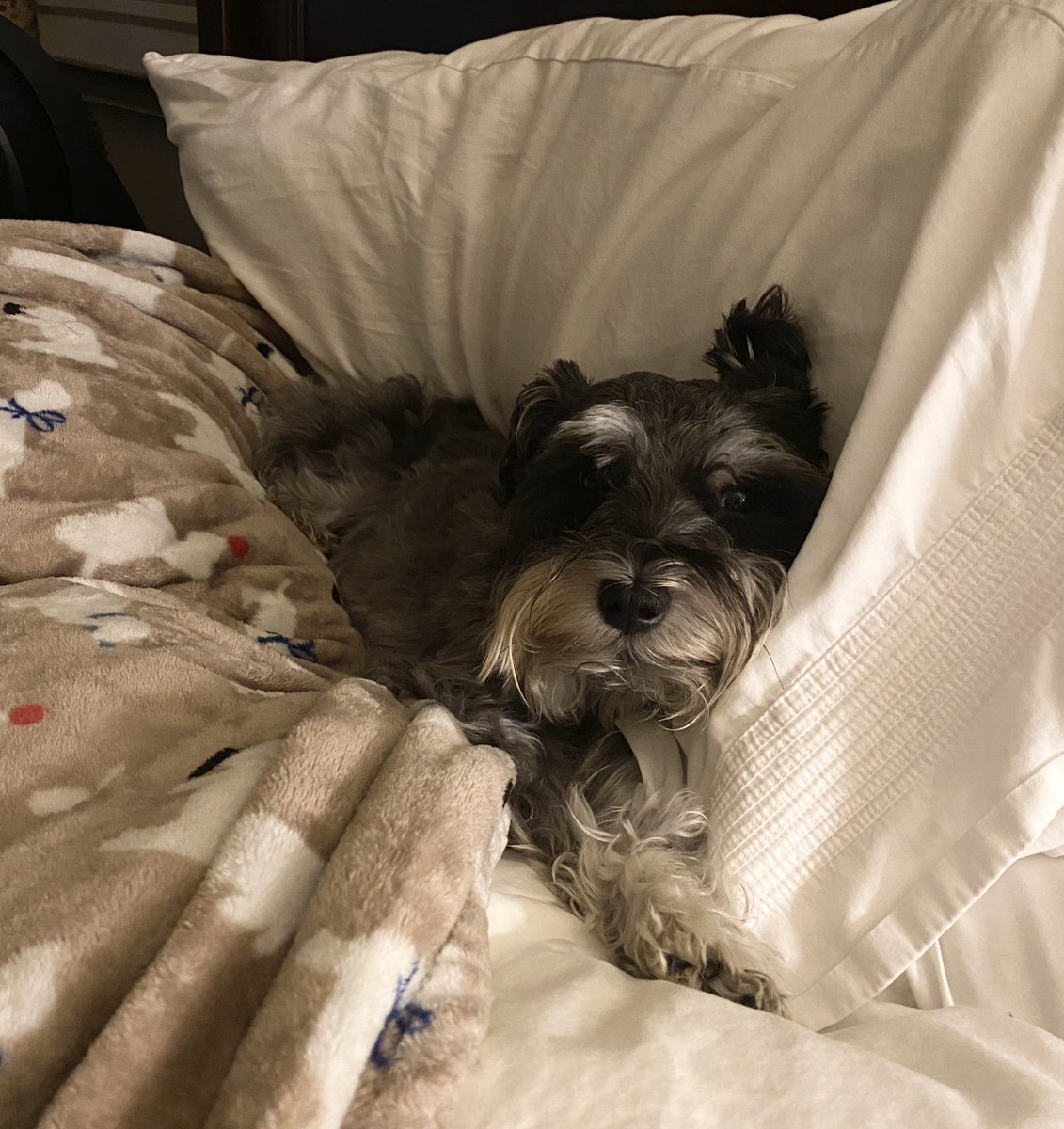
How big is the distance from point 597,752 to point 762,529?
1.37 feet

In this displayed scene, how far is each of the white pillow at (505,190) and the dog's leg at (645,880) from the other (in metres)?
0.62

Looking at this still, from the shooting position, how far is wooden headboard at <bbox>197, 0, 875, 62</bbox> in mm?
2355

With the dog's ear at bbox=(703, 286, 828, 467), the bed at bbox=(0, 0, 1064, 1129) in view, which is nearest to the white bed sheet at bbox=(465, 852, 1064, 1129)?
the bed at bbox=(0, 0, 1064, 1129)

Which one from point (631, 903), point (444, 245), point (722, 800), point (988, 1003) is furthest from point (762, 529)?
point (444, 245)

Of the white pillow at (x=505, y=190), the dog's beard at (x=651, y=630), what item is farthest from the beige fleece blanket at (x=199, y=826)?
the white pillow at (x=505, y=190)

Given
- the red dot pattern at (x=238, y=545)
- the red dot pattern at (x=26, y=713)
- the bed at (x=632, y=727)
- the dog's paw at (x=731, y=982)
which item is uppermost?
the bed at (x=632, y=727)

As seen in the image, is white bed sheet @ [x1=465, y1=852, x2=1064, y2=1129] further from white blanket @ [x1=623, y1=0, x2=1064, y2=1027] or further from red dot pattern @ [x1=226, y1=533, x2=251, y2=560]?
red dot pattern @ [x1=226, y1=533, x2=251, y2=560]

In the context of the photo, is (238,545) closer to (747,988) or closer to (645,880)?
(645,880)

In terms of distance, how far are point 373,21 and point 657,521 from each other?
2.10m

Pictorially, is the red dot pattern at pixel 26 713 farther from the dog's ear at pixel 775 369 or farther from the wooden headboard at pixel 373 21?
the wooden headboard at pixel 373 21

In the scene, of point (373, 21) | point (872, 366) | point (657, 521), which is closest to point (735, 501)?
point (657, 521)

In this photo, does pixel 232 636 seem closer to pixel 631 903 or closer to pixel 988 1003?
pixel 631 903

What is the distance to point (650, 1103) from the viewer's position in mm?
846

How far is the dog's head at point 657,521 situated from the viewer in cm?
125
